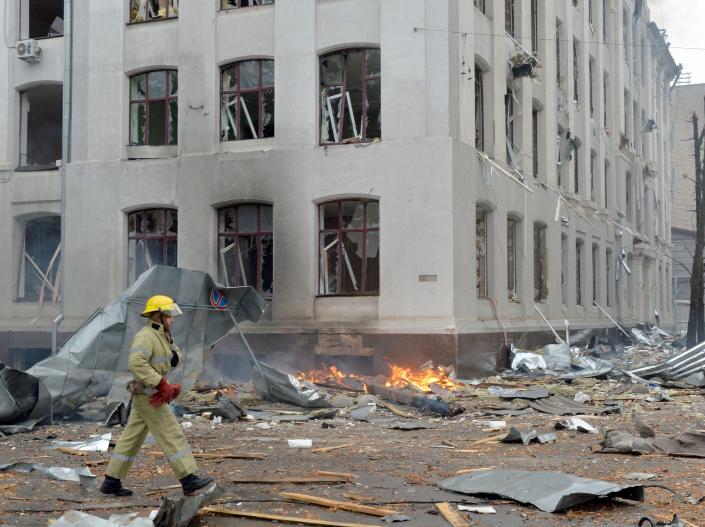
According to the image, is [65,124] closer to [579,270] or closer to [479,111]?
[479,111]

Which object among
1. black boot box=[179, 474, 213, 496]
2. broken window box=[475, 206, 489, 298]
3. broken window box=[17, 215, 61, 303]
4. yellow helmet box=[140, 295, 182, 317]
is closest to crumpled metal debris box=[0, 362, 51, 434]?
yellow helmet box=[140, 295, 182, 317]

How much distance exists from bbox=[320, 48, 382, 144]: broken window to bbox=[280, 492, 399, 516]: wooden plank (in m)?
12.6

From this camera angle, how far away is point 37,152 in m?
25.0

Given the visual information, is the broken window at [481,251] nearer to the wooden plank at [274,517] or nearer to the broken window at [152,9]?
the broken window at [152,9]

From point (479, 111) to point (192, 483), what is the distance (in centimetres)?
1530

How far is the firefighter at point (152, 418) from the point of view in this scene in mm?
7934

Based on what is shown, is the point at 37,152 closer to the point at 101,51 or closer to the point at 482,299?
the point at 101,51

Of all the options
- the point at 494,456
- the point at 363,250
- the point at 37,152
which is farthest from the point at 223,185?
the point at 494,456

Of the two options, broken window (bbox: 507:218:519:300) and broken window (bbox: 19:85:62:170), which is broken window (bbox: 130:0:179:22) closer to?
broken window (bbox: 19:85:62:170)

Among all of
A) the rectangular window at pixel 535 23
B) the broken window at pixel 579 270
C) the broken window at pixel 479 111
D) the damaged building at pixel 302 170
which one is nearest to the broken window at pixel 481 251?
the damaged building at pixel 302 170

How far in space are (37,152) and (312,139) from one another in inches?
361

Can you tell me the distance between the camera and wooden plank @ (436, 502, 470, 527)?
6912mm

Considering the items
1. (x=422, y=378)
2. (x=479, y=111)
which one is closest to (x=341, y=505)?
(x=422, y=378)

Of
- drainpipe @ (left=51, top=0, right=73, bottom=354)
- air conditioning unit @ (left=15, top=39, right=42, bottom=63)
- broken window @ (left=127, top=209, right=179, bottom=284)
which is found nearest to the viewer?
broken window @ (left=127, top=209, right=179, bottom=284)
